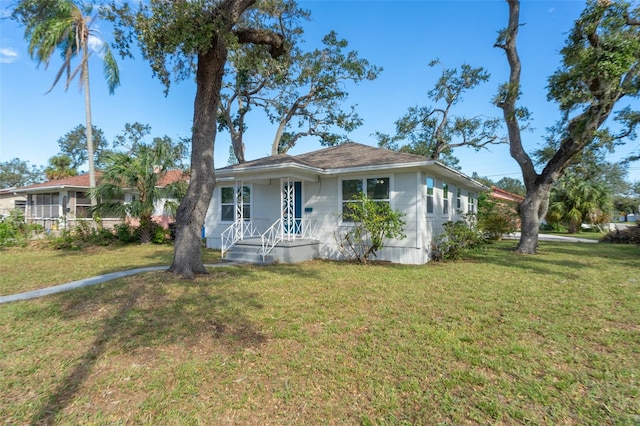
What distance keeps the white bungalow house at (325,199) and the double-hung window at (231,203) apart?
0.04 m

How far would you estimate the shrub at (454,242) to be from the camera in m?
10.6

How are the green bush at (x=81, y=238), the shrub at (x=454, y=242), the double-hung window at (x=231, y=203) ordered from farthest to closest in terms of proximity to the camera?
the green bush at (x=81, y=238) → the double-hung window at (x=231, y=203) → the shrub at (x=454, y=242)

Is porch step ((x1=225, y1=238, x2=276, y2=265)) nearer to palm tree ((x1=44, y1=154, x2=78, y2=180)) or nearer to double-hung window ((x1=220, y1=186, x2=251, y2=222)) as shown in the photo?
double-hung window ((x1=220, y1=186, x2=251, y2=222))

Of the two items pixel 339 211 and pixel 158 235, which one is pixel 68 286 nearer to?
pixel 339 211

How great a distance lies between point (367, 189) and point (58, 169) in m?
32.2

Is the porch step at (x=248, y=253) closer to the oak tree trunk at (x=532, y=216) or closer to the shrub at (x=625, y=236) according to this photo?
the oak tree trunk at (x=532, y=216)

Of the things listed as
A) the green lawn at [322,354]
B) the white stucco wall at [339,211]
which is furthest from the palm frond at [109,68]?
the green lawn at [322,354]

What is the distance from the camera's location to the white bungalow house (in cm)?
994

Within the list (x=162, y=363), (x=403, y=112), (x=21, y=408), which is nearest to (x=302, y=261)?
(x=162, y=363)

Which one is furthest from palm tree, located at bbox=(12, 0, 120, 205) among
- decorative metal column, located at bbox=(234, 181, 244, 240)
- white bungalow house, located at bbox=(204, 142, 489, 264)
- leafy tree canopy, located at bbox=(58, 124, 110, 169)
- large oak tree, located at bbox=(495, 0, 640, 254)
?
leafy tree canopy, located at bbox=(58, 124, 110, 169)

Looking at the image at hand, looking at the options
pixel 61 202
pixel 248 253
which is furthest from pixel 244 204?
pixel 61 202

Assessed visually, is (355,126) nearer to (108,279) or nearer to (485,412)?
(108,279)

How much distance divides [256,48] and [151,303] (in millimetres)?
8587

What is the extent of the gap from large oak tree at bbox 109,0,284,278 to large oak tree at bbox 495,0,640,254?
1072 cm
